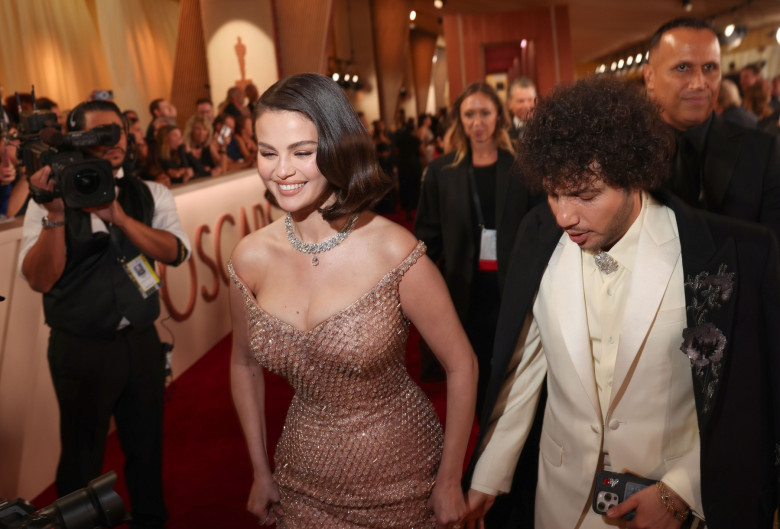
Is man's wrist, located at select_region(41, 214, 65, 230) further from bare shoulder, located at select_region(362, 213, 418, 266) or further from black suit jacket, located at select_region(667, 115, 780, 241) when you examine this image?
black suit jacket, located at select_region(667, 115, 780, 241)

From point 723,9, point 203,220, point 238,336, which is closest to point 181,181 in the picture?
point 203,220

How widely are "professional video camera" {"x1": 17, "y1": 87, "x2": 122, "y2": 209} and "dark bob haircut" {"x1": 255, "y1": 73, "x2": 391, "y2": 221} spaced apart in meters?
0.99

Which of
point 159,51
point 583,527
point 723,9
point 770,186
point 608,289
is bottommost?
point 583,527

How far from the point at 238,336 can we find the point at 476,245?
1982mm

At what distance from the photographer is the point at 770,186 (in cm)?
237

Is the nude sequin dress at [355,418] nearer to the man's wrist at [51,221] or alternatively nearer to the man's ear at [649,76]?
the man's wrist at [51,221]

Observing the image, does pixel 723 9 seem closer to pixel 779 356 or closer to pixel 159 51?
pixel 159 51

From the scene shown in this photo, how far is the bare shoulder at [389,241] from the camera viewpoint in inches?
71.6

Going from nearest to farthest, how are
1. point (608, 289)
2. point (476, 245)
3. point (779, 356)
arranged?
point (779, 356)
point (608, 289)
point (476, 245)

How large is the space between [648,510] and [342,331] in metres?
0.80

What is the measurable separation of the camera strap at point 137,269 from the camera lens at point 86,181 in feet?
1.15

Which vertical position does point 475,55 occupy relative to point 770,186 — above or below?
above

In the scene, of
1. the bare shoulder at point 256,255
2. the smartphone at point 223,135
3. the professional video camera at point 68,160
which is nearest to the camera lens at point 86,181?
the professional video camera at point 68,160

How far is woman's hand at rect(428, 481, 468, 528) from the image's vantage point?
6.03ft
